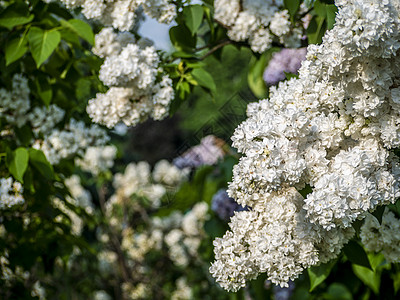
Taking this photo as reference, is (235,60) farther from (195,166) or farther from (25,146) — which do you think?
(25,146)

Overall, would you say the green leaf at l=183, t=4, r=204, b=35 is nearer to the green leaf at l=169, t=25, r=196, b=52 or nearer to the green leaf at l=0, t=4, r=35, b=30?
the green leaf at l=169, t=25, r=196, b=52

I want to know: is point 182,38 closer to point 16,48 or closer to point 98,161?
point 16,48

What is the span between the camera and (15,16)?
2.31 meters

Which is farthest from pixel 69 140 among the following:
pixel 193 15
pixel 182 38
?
pixel 193 15

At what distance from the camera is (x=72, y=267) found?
15.6 ft

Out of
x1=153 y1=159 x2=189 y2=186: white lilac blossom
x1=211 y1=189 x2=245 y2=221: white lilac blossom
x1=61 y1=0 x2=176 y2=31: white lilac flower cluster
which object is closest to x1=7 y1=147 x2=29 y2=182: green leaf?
x1=61 y1=0 x2=176 y2=31: white lilac flower cluster

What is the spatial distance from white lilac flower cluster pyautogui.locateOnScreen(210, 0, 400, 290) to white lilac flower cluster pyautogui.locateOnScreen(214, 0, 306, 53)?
90 centimetres

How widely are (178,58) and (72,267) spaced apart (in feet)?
9.43

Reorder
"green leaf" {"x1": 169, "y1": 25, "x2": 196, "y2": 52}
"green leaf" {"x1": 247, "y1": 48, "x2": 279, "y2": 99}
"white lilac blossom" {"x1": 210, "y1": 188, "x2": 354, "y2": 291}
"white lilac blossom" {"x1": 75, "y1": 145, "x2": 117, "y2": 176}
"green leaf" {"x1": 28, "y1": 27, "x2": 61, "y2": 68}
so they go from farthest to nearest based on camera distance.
A: 1. "white lilac blossom" {"x1": 75, "y1": 145, "x2": 117, "y2": 176}
2. "green leaf" {"x1": 247, "y1": 48, "x2": 279, "y2": 99}
3. "green leaf" {"x1": 169, "y1": 25, "x2": 196, "y2": 52}
4. "green leaf" {"x1": 28, "y1": 27, "x2": 61, "y2": 68}
5. "white lilac blossom" {"x1": 210, "y1": 188, "x2": 354, "y2": 291}

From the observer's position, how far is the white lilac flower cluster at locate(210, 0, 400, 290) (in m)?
1.39

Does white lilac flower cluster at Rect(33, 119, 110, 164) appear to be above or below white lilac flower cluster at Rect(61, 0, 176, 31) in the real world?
below

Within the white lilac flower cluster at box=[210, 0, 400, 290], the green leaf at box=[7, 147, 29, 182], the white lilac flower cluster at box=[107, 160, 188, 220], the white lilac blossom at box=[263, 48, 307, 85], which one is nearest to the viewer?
the white lilac flower cluster at box=[210, 0, 400, 290]

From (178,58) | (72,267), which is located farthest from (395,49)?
(72,267)

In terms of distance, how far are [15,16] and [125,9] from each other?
19.4 inches
